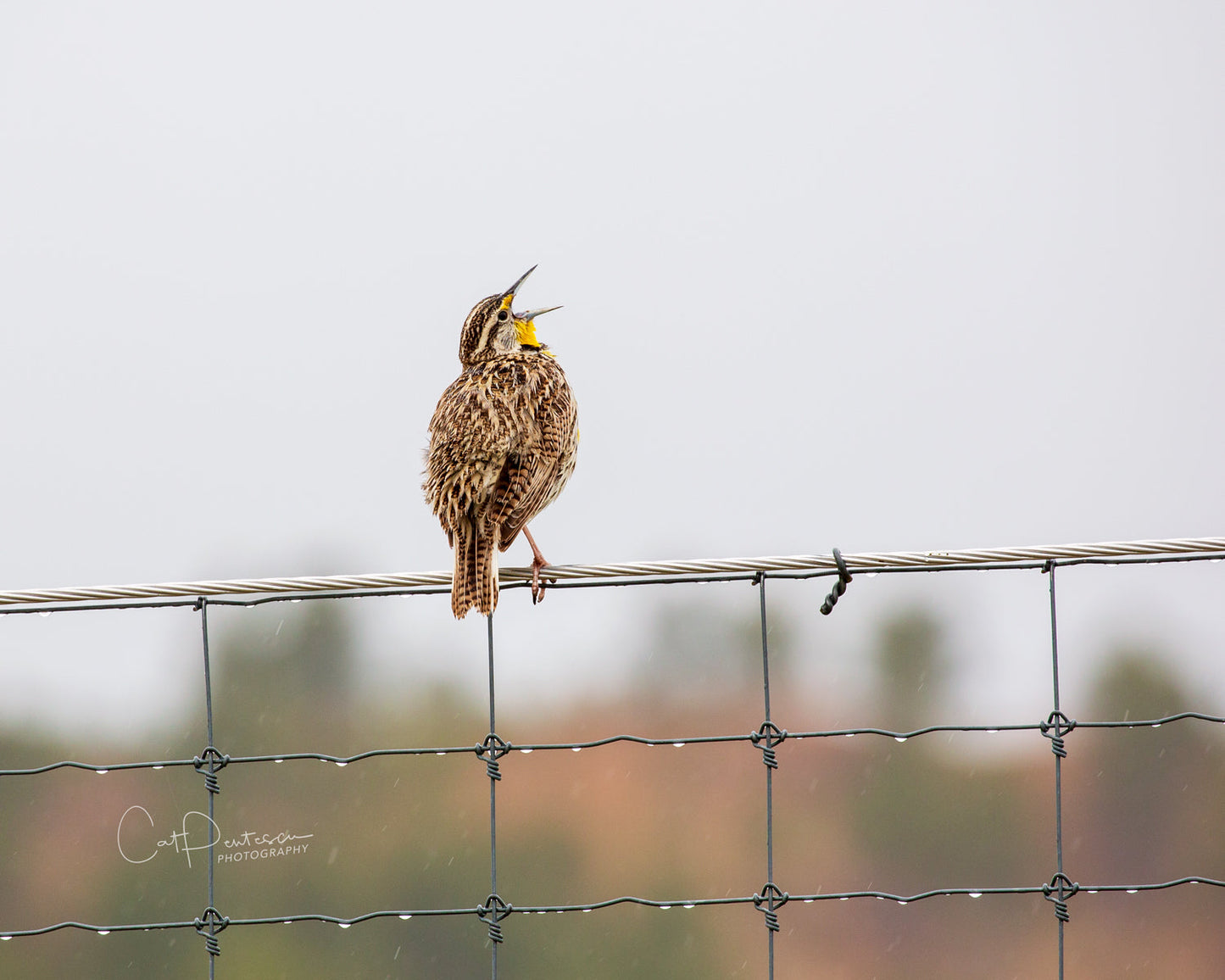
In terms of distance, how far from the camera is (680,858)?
147 feet

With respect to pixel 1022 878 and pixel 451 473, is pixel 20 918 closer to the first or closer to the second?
pixel 1022 878

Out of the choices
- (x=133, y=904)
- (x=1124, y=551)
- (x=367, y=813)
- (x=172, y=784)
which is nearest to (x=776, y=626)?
(x=172, y=784)

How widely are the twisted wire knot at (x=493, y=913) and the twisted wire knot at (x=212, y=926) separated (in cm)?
68

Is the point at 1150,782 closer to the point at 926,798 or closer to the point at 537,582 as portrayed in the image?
the point at 926,798

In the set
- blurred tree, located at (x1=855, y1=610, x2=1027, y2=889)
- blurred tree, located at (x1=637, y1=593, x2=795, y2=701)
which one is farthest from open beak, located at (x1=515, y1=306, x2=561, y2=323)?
blurred tree, located at (x1=855, y1=610, x2=1027, y2=889)

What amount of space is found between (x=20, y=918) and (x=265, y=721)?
15183 mm

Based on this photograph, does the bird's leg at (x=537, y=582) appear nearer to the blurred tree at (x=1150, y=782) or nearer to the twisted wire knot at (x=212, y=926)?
the twisted wire knot at (x=212, y=926)

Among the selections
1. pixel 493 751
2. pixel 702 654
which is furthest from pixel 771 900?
pixel 702 654

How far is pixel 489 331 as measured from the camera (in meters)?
8.19

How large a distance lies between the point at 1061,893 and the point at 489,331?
5.03 meters

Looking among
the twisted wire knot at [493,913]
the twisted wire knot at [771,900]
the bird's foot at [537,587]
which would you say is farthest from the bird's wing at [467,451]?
the twisted wire knot at [771,900]

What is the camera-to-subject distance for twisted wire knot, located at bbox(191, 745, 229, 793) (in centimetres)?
402

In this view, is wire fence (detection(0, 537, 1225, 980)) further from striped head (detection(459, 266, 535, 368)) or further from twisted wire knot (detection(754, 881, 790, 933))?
striped head (detection(459, 266, 535, 368))

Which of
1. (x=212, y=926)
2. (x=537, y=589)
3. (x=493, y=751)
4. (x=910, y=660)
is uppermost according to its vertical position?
(x=537, y=589)
